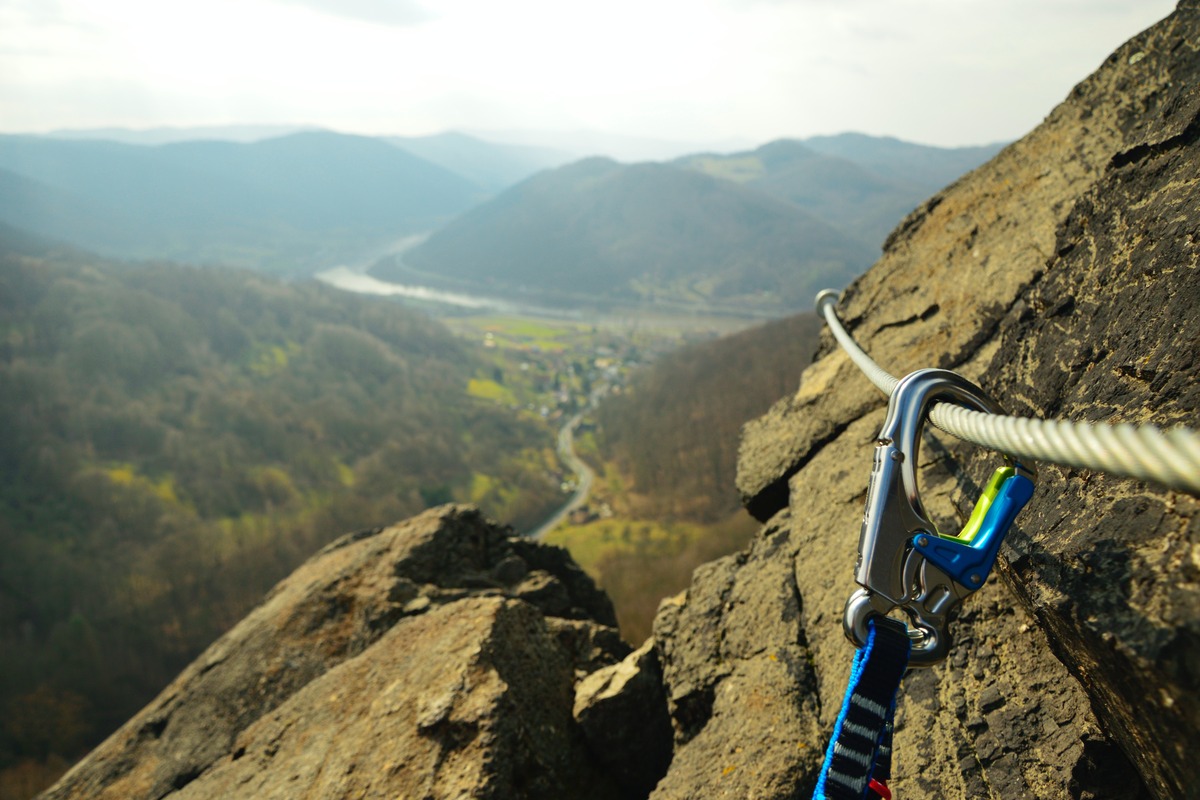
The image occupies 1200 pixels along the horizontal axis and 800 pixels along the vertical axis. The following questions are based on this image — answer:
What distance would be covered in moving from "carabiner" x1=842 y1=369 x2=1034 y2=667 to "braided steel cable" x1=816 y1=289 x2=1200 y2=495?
22 centimetres

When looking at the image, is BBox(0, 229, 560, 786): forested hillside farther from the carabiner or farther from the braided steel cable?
the braided steel cable

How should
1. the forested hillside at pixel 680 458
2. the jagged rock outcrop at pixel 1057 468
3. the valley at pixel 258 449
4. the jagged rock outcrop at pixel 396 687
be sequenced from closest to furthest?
the jagged rock outcrop at pixel 1057 468 → the jagged rock outcrop at pixel 396 687 → the forested hillside at pixel 680 458 → the valley at pixel 258 449

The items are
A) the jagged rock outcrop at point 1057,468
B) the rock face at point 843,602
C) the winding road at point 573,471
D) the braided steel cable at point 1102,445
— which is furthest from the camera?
the winding road at point 573,471

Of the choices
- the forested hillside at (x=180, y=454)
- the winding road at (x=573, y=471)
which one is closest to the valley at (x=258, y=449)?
the forested hillside at (x=180, y=454)

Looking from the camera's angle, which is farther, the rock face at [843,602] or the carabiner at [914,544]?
the rock face at [843,602]

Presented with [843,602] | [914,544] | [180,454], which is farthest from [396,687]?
[180,454]

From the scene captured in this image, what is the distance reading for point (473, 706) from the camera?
4363 millimetres

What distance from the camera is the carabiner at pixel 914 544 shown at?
202 cm

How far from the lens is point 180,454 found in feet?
280

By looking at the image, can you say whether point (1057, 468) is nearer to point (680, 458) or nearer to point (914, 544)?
point (914, 544)

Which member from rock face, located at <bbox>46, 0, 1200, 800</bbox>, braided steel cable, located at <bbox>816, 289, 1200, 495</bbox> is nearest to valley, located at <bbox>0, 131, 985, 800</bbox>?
rock face, located at <bbox>46, 0, 1200, 800</bbox>

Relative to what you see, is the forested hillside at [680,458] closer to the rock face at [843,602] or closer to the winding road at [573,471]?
the winding road at [573,471]

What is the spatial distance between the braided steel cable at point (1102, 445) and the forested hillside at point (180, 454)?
56.9m

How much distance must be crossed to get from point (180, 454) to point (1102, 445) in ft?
329
